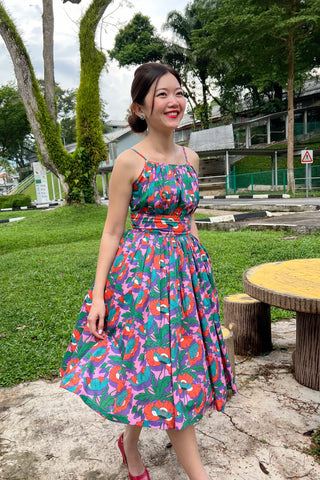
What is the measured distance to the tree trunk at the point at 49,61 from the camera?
1153 centimetres

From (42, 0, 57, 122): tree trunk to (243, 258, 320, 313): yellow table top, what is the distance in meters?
11.1

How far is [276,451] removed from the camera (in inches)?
70.9

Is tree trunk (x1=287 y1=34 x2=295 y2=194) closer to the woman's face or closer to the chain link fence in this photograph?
the chain link fence

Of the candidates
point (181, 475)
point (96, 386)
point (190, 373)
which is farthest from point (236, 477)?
point (96, 386)

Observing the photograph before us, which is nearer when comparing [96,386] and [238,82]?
[96,386]

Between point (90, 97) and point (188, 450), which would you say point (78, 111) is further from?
point (188, 450)

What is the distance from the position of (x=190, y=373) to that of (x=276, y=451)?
78 cm

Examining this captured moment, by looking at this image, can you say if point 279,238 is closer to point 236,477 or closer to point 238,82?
point 236,477

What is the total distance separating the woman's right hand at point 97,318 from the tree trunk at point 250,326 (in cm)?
156

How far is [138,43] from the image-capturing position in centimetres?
3036

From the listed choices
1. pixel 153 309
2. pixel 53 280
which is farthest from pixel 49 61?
pixel 153 309

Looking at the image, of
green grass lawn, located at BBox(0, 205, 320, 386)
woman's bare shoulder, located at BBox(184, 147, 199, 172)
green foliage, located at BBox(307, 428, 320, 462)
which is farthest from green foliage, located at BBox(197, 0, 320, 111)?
green foliage, located at BBox(307, 428, 320, 462)

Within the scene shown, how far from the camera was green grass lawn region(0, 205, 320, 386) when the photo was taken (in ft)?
10.0

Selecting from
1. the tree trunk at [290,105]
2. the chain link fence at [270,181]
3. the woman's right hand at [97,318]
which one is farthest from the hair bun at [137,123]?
the chain link fence at [270,181]
